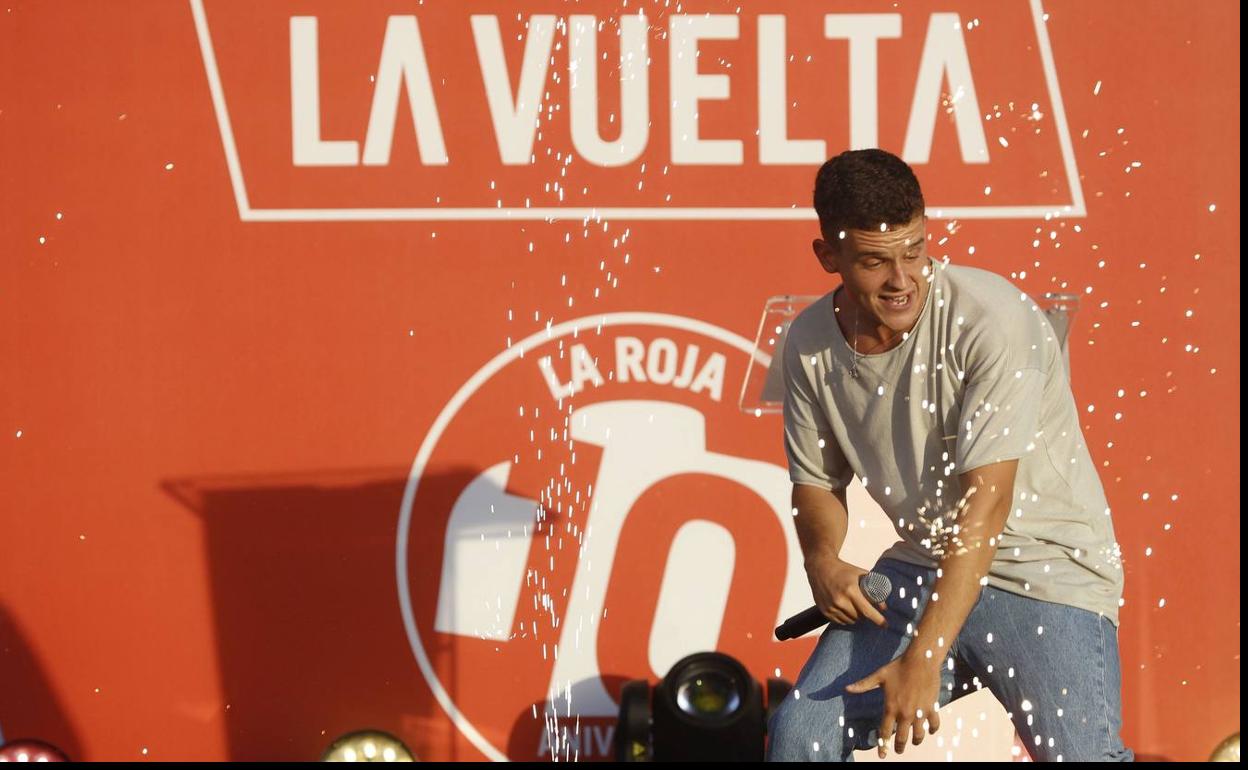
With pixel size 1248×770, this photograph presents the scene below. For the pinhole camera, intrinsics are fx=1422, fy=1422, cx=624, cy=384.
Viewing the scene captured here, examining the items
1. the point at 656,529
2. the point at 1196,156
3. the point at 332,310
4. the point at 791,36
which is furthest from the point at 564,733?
the point at 1196,156

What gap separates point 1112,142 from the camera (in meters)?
3.87

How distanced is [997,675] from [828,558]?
336 millimetres

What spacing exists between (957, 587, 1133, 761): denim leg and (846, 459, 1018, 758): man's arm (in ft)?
0.41

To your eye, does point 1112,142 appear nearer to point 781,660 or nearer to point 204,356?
point 781,660

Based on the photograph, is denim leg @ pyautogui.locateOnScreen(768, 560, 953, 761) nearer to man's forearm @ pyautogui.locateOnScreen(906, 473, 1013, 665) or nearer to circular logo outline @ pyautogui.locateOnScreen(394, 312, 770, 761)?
man's forearm @ pyautogui.locateOnScreen(906, 473, 1013, 665)

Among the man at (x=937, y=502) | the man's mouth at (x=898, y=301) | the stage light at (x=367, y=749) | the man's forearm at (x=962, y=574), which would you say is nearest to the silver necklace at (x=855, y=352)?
the man at (x=937, y=502)

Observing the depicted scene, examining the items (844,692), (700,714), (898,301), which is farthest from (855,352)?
(700,714)

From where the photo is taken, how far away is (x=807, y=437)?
2578mm

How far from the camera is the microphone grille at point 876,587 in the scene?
2322 millimetres

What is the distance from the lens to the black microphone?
7.63 feet

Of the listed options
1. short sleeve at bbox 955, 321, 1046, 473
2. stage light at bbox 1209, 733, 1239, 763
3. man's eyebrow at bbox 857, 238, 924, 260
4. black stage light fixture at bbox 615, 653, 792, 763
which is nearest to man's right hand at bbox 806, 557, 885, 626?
short sleeve at bbox 955, 321, 1046, 473

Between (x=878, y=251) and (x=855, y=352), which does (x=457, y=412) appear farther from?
(x=878, y=251)

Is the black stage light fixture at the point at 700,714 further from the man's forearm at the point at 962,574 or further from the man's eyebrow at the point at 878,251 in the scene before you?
the man's eyebrow at the point at 878,251

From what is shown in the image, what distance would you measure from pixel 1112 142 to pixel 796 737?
7.16 feet
